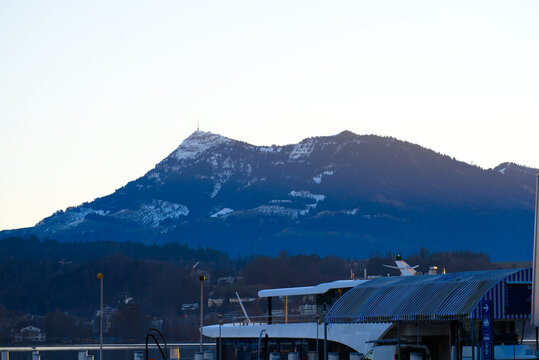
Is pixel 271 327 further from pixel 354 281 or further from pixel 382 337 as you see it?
pixel 382 337

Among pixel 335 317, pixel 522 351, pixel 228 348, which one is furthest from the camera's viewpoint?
pixel 228 348

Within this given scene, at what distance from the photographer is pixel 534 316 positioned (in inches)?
1781

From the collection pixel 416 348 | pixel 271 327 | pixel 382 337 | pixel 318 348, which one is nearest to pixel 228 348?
pixel 271 327

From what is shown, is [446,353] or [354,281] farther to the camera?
[354,281]

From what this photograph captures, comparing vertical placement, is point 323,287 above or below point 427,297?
above

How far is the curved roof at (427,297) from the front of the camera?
49534 millimetres

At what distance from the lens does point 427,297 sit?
52531 mm

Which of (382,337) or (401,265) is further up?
(401,265)

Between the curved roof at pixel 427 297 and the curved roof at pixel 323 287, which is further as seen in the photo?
the curved roof at pixel 323 287

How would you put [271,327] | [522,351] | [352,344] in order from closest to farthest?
[522,351]
[352,344]
[271,327]

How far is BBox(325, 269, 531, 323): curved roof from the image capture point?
4953 cm

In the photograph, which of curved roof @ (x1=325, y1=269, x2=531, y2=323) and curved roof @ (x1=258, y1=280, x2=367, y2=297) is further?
curved roof @ (x1=258, y1=280, x2=367, y2=297)

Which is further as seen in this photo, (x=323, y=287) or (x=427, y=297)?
(x=323, y=287)

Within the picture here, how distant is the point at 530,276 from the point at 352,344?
49.4ft
